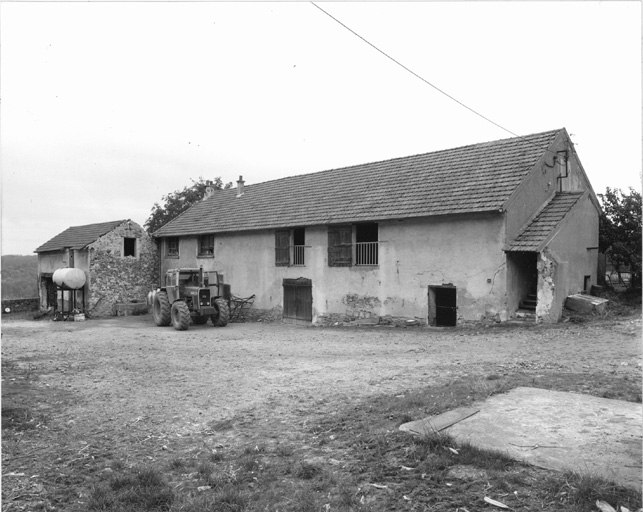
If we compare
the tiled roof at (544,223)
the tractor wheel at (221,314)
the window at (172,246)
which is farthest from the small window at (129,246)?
the tiled roof at (544,223)

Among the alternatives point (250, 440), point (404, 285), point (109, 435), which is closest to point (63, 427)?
point (109, 435)

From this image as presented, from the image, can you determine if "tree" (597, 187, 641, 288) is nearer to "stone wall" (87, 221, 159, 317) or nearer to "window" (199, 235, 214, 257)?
"window" (199, 235, 214, 257)

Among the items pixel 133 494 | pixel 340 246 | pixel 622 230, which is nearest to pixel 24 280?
pixel 340 246

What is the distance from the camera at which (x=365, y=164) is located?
786 inches

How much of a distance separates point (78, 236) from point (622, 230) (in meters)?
25.7

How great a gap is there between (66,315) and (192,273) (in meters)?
8.28

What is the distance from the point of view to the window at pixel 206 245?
22.3m

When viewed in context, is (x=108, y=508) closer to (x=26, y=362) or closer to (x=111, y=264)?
(x=26, y=362)

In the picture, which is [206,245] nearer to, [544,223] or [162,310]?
[162,310]

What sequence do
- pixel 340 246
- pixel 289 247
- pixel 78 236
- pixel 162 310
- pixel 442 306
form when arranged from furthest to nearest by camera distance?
pixel 78 236 < pixel 289 247 < pixel 162 310 < pixel 340 246 < pixel 442 306

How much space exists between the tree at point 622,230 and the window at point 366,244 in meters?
8.83

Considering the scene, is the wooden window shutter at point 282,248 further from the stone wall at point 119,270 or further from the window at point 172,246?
the stone wall at point 119,270

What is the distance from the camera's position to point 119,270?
23281 millimetres

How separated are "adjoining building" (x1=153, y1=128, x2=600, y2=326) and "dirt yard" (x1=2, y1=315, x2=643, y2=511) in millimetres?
1356
